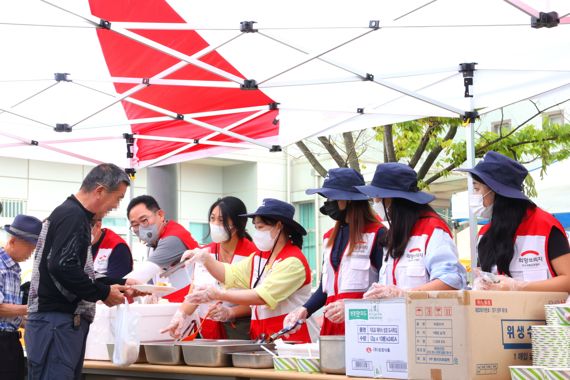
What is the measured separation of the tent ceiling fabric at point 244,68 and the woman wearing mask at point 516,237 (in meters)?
1.59

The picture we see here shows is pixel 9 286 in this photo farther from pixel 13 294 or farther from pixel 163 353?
pixel 163 353

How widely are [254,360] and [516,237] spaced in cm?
120

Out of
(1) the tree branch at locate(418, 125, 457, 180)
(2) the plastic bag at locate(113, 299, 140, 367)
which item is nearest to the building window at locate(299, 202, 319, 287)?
(1) the tree branch at locate(418, 125, 457, 180)

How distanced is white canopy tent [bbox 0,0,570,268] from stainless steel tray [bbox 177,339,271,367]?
89.4 inches

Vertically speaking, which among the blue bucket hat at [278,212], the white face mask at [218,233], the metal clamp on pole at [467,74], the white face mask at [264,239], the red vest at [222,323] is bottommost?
the red vest at [222,323]

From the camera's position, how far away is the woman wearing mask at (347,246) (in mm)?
4043

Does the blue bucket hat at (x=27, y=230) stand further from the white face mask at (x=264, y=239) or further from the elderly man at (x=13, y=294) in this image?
the white face mask at (x=264, y=239)

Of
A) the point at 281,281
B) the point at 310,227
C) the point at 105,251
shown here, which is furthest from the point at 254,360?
the point at 310,227

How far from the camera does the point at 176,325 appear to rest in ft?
14.7

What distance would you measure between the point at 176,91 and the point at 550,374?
15.5ft

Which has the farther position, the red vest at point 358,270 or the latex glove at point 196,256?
the latex glove at point 196,256

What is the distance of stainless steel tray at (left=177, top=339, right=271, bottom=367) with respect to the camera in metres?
3.92

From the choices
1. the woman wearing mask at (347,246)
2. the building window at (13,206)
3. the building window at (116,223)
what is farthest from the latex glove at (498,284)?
the building window at (13,206)

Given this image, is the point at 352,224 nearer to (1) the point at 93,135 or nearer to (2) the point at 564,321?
(2) the point at 564,321
